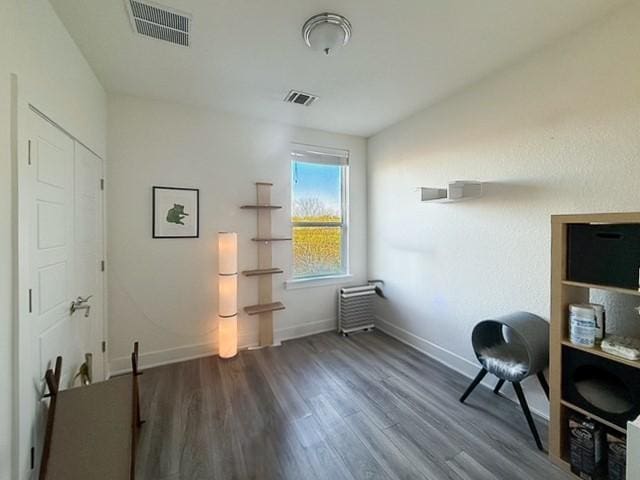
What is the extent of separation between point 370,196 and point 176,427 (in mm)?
3319

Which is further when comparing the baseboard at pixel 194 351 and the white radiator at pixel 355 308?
the white radiator at pixel 355 308

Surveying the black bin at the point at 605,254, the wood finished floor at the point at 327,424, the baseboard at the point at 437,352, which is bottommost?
the wood finished floor at the point at 327,424

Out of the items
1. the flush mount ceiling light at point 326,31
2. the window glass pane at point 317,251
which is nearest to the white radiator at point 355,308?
the window glass pane at point 317,251

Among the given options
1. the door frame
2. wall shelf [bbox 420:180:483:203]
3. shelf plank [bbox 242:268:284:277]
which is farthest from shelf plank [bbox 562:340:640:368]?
the door frame

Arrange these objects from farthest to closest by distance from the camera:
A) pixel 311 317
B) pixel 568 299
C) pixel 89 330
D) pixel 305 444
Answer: pixel 311 317, pixel 89 330, pixel 305 444, pixel 568 299

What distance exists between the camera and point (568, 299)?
1.65 m

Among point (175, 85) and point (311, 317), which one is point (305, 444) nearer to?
point (311, 317)

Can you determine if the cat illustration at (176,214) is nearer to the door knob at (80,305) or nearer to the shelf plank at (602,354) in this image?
the door knob at (80,305)

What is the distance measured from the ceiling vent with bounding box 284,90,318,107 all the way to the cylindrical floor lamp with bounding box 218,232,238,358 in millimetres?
1513

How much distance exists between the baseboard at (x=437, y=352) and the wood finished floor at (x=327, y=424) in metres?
0.10

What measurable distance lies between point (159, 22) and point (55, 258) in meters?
1.63

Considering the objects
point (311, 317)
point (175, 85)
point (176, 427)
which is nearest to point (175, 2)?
point (175, 85)

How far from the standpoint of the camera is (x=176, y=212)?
2.83m

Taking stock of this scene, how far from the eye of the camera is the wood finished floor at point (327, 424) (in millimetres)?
1601
